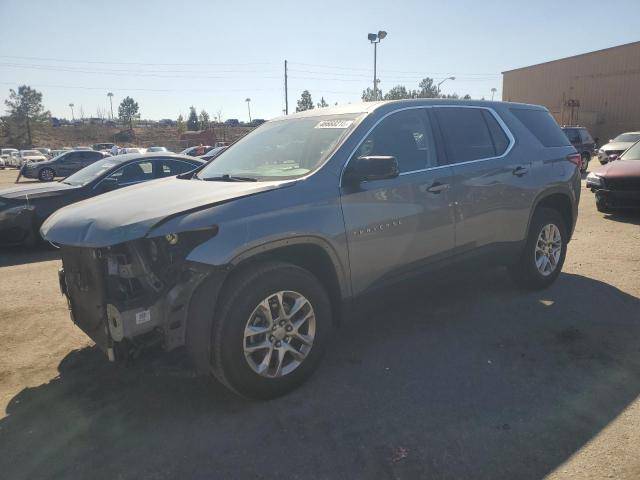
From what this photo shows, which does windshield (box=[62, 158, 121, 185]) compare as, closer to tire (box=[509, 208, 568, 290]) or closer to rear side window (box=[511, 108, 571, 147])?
rear side window (box=[511, 108, 571, 147])

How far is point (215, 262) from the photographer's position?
270 cm

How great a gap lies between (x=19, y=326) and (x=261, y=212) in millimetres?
3028

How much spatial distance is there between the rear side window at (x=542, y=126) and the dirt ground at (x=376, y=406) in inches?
69.8

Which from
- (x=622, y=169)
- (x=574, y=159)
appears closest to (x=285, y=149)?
(x=574, y=159)

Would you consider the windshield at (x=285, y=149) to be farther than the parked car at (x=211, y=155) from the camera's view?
No

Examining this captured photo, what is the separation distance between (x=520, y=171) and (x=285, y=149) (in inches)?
91.3

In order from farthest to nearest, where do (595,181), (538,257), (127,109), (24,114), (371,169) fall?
(127,109)
(24,114)
(595,181)
(538,257)
(371,169)

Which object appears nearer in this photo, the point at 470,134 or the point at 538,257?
the point at 470,134

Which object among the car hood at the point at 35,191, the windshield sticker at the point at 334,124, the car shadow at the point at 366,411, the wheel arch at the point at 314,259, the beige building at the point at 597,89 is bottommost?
the car shadow at the point at 366,411

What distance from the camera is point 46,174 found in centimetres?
2420

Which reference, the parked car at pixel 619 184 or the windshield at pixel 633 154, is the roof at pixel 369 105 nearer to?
the parked car at pixel 619 184

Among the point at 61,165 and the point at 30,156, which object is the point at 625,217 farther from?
the point at 30,156

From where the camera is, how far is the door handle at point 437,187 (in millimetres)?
3781

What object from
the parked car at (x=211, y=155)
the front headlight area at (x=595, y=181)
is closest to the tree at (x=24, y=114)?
the parked car at (x=211, y=155)
